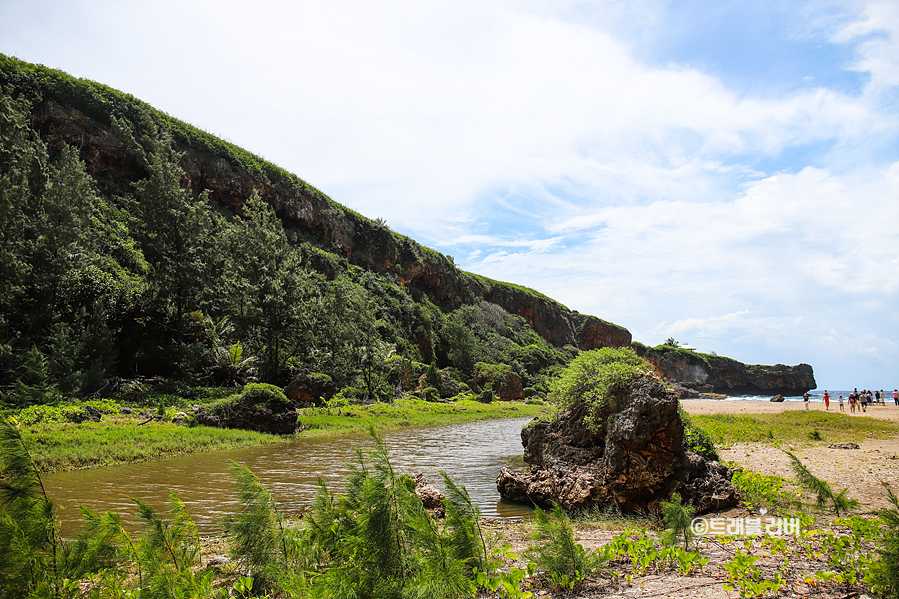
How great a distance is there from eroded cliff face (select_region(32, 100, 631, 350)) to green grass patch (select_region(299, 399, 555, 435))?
21.4 metres

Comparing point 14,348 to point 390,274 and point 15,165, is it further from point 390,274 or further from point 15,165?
point 390,274

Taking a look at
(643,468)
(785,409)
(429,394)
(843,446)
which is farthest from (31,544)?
(785,409)

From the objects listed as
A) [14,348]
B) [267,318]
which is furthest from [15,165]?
[267,318]

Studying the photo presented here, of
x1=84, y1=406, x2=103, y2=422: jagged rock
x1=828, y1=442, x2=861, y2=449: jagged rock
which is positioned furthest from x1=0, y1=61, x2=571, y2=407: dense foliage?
x1=828, y1=442, x2=861, y2=449: jagged rock

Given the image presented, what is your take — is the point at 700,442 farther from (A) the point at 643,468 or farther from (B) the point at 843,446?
(B) the point at 843,446

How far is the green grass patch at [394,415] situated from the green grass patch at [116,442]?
13.8 ft

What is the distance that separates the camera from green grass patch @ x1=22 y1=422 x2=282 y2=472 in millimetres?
11469

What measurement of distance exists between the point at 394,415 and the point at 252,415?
1114cm

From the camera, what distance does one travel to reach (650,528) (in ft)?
23.9

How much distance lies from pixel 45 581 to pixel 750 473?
11.1 meters

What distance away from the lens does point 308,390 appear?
2567 centimetres

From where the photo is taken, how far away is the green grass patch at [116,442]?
37.6 ft

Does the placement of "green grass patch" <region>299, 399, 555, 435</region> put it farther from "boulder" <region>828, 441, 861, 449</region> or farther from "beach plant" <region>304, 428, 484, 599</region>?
"boulder" <region>828, 441, 861, 449</region>

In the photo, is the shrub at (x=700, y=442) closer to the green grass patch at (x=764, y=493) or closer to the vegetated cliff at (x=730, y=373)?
the green grass patch at (x=764, y=493)
